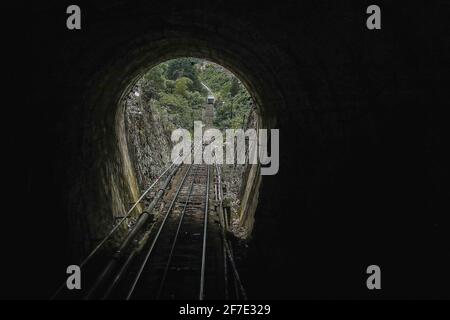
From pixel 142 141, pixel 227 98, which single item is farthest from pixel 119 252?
pixel 227 98

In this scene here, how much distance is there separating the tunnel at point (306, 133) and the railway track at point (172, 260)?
0.79 m

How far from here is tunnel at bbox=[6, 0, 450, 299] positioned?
657cm

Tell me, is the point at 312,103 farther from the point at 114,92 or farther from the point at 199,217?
the point at 199,217

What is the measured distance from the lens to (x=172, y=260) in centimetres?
974

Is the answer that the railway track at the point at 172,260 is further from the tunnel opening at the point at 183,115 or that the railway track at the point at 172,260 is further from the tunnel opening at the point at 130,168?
the tunnel opening at the point at 183,115

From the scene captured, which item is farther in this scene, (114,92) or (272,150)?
(114,92)

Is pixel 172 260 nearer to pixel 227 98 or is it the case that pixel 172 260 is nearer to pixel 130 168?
pixel 130 168

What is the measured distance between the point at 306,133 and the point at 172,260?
4850 millimetres

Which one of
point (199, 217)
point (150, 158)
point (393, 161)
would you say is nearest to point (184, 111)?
point (150, 158)

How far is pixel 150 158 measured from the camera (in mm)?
20531

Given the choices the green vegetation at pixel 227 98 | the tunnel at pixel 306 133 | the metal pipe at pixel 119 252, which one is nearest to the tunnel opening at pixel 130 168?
the metal pipe at pixel 119 252

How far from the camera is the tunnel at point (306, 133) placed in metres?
6.57

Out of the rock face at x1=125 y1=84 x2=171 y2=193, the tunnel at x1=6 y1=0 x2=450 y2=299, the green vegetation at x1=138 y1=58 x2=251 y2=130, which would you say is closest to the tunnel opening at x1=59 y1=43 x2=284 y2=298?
the rock face at x1=125 y1=84 x2=171 y2=193
